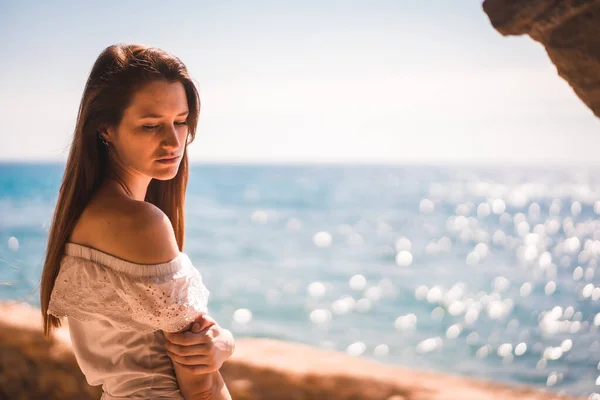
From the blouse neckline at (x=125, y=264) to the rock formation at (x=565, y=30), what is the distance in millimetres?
863

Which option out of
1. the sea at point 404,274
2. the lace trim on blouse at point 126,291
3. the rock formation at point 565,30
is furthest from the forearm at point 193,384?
the rock formation at point 565,30

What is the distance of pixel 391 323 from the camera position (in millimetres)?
12219

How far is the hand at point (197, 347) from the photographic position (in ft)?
4.43

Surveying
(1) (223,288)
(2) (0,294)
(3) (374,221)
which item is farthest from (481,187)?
(2) (0,294)

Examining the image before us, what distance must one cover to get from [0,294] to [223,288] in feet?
16.0

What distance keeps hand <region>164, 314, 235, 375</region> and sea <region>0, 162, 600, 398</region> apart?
0.45 m

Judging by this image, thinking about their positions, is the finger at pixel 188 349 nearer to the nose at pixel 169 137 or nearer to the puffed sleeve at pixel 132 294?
the puffed sleeve at pixel 132 294

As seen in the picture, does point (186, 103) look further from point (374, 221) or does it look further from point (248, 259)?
point (374, 221)

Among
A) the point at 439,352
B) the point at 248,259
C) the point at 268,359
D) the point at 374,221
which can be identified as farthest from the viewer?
Result: the point at 374,221

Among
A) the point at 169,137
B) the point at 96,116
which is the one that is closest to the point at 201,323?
the point at 169,137

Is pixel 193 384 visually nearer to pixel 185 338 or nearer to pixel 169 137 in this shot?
pixel 185 338

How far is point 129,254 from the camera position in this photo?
128 centimetres

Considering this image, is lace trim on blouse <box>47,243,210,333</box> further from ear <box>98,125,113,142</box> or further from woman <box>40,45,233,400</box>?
ear <box>98,125,113,142</box>

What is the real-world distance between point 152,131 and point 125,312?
41 cm
